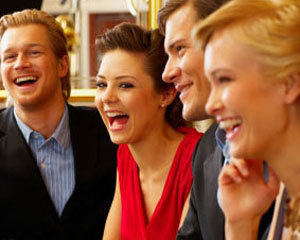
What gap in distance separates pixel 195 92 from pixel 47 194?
102 centimetres

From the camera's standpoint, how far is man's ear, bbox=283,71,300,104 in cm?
124

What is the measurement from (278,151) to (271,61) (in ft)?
0.66

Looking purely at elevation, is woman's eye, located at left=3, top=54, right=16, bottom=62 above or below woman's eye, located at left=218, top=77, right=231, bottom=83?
below

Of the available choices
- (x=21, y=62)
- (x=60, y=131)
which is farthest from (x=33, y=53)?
(x=60, y=131)

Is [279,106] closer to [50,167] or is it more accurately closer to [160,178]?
[160,178]

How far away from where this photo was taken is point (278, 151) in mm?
1305

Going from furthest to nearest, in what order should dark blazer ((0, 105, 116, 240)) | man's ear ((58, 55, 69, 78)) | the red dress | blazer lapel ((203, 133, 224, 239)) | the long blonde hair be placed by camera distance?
man's ear ((58, 55, 69, 78)) < dark blazer ((0, 105, 116, 240)) < the red dress < blazer lapel ((203, 133, 224, 239)) < the long blonde hair

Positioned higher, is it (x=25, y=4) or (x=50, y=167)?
(x=25, y=4)

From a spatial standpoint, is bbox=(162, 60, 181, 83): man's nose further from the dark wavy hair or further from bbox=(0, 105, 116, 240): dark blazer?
bbox=(0, 105, 116, 240): dark blazer

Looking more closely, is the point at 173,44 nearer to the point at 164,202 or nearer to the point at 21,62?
the point at 164,202

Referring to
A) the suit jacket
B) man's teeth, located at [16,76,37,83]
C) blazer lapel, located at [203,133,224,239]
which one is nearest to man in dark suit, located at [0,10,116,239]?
man's teeth, located at [16,76,37,83]

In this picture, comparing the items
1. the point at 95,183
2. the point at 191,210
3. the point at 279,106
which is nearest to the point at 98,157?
the point at 95,183

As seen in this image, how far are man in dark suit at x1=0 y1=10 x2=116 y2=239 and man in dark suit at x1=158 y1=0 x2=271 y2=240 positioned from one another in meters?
0.82

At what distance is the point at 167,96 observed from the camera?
2.31 metres
